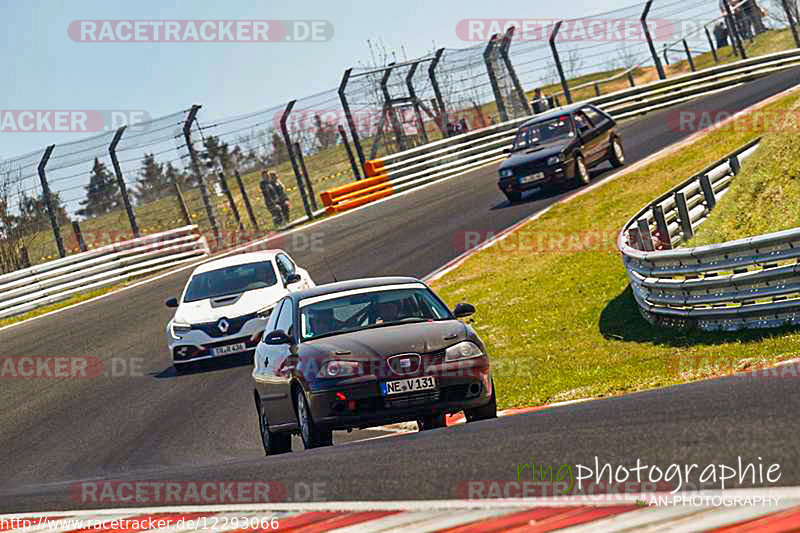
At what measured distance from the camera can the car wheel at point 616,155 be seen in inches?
1113

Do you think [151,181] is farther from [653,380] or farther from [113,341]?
[653,380]

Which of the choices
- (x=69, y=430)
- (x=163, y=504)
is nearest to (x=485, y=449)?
(x=163, y=504)

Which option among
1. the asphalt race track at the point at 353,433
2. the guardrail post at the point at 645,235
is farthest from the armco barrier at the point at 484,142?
the guardrail post at the point at 645,235

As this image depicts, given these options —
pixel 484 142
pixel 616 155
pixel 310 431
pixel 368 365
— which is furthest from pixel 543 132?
pixel 310 431

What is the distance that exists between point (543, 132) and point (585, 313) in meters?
11.3

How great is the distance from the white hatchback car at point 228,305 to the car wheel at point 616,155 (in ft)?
38.7

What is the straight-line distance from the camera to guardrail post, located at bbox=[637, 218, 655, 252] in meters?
16.9

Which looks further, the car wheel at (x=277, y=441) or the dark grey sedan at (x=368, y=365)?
Answer: the car wheel at (x=277, y=441)

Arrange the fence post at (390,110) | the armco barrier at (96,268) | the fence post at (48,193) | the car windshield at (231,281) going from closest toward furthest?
the car windshield at (231,281) < the armco barrier at (96,268) < the fence post at (48,193) < the fence post at (390,110)

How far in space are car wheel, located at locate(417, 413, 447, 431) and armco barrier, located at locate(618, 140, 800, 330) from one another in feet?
12.8

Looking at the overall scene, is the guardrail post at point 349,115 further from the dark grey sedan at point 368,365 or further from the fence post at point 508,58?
the dark grey sedan at point 368,365

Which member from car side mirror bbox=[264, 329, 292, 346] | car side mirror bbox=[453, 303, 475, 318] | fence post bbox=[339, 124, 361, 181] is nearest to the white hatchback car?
car side mirror bbox=[264, 329, 292, 346]

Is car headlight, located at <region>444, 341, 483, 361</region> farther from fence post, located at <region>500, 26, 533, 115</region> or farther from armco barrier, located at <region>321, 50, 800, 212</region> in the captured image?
fence post, located at <region>500, 26, 533, 115</region>

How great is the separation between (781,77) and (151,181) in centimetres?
1908
